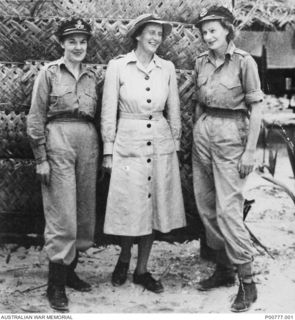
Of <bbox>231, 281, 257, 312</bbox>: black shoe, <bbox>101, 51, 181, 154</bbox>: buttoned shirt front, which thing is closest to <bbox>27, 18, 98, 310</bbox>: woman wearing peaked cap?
<bbox>101, 51, 181, 154</bbox>: buttoned shirt front

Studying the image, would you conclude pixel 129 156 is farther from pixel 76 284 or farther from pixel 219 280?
pixel 219 280

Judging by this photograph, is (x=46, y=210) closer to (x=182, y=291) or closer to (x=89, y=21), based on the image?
(x=182, y=291)

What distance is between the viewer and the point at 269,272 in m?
4.56

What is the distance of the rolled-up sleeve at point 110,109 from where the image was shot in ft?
12.6

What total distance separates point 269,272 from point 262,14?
15.2 feet

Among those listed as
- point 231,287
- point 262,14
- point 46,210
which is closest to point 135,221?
point 46,210

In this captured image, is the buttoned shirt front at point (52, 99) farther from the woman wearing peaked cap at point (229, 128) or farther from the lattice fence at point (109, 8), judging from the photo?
the woman wearing peaked cap at point (229, 128)

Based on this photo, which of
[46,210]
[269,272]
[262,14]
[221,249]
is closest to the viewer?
[46,210]

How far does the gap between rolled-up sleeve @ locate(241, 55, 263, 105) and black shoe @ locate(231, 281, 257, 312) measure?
130 cm

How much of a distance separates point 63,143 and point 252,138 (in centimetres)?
131

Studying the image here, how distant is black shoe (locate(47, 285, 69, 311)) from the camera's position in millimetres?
3748

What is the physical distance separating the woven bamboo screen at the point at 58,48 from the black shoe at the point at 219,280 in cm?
59

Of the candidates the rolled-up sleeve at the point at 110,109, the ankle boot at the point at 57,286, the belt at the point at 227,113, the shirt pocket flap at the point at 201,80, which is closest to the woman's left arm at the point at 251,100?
the belt at the point at 227,113

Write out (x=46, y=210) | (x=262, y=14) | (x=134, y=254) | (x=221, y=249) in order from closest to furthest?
(x=46, y=210), (x=221, y=249), (x=134, y=254), (x=262, y=14)
